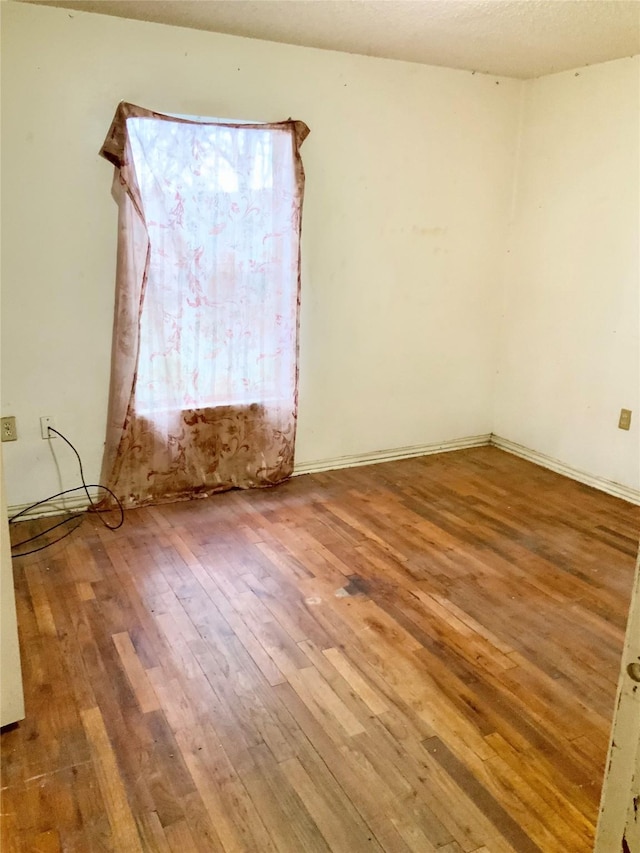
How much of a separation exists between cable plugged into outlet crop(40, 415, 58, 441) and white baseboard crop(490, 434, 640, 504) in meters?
2.61

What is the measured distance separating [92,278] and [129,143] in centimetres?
58

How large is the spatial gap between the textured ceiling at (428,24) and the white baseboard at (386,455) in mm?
2037

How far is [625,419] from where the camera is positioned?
3.39 metres

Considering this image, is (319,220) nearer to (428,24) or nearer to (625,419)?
(428,24)

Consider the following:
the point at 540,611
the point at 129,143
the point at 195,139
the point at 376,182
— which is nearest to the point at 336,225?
the point at 376,182

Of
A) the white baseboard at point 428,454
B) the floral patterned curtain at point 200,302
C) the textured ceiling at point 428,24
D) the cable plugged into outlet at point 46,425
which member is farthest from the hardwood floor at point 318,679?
the textured ceiling at point 428,24

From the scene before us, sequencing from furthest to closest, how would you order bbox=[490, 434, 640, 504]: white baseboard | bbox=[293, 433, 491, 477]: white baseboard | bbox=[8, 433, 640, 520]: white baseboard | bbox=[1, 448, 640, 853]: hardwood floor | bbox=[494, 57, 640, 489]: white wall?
bbox=[293, 433, 491, 477]: white baseboard
bbox=[490, 434, 640, 504]: white baseboard
bbox=[494, 57, 640, 489]: white wall
bbox=[8, 433, 640, 520]: white baseboard
bbox=[1, 448, 640, 853]: hardwood floor

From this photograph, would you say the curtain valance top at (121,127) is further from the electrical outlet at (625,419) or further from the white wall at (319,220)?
the electrical outlet at (625,419)

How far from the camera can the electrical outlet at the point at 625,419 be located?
11.1ft

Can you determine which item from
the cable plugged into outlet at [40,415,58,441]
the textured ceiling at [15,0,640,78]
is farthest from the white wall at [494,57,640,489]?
the cable plugged into outlet at [40,415,58,441]

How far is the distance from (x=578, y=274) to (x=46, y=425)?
9.13ft

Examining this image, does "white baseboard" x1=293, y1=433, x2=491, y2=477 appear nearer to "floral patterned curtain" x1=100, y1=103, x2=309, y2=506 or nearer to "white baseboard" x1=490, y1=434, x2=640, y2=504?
"white baseboard" x1=490, y1=434, x2=640, y2=504

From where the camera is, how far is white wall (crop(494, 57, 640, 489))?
129 inches

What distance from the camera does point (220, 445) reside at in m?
3.26
